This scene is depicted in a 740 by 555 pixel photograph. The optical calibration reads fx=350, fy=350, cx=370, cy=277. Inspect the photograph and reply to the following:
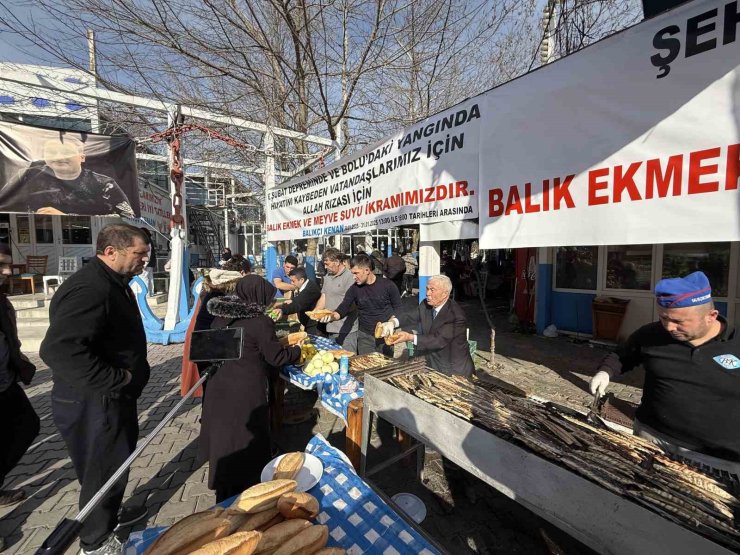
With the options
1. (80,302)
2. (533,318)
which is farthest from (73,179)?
(533,318)

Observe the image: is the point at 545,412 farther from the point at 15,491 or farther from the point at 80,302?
the point at 15,491

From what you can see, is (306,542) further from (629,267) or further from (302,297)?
(629,267)

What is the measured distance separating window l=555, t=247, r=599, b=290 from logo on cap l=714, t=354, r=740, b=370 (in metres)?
5.68

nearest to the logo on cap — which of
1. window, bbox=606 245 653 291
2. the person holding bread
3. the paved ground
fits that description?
the paved ground

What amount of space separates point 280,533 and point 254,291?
164cm

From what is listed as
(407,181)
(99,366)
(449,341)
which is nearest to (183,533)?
(99,366)

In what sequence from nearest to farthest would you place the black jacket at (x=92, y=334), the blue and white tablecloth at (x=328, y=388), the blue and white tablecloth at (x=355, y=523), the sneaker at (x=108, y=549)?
1. the blue and white tablecloth at (x=355, y=523)
2. the black jacket at (x=92, y=334)
3. the sneaker at (x=108, y=549)
4. the blue and white tablecloth at (x=328, y=388)

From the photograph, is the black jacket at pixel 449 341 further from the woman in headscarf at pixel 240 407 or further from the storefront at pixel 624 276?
the storefront at pixel 624 276

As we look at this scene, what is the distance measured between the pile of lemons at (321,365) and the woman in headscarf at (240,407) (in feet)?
2.36

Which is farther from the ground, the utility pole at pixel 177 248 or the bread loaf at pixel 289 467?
the utility pole at pixel 177 248

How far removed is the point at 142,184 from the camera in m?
9.19

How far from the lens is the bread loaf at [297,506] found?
1466mm

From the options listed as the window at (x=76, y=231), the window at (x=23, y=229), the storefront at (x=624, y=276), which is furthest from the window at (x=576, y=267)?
the window at (x=23, y=229)

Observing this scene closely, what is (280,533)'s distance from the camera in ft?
4.30
